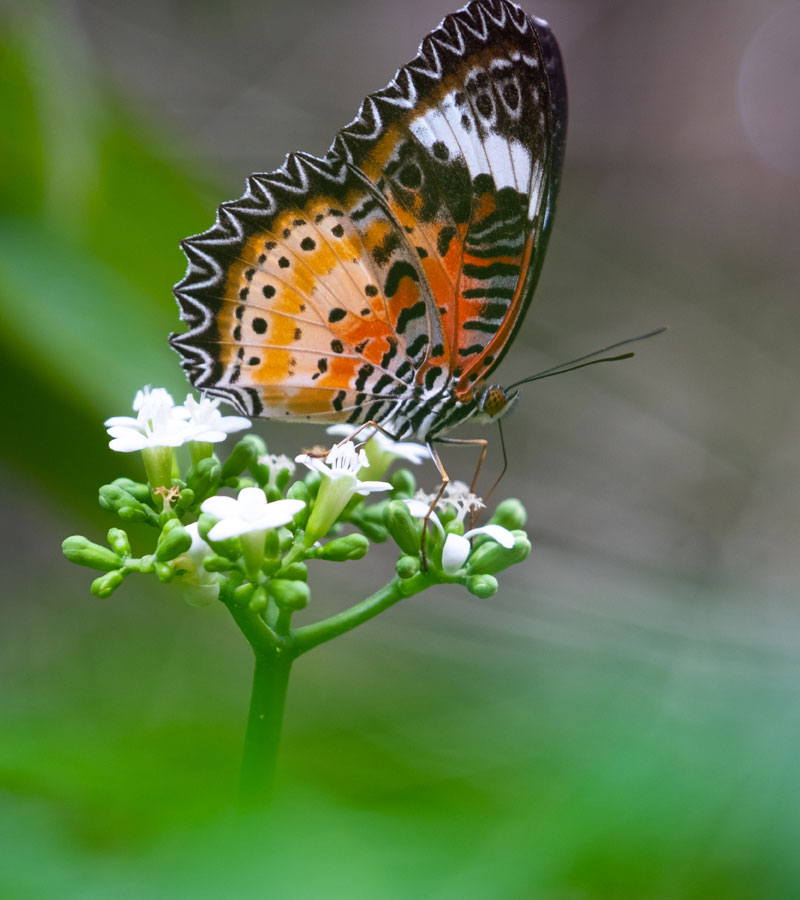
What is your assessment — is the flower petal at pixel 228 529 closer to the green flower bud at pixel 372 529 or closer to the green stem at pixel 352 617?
the green stem at pixel 352 617

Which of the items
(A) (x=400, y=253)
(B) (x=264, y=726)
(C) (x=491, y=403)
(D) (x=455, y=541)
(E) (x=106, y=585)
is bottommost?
(B) (x=264, y=726)

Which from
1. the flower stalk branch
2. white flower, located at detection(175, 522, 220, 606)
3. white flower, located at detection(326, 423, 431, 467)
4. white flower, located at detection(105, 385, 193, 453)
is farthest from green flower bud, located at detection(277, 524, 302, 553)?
white flower, located at detection(326, 423, 431, 467)

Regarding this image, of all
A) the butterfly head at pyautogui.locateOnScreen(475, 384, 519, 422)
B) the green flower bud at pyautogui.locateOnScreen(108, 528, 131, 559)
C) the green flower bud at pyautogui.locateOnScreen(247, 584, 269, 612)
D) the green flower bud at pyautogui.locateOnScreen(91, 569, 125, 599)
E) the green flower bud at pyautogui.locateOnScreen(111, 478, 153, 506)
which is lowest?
the green flower bud at pyautogui.locateOnScreen(91, 569, 125, 599)

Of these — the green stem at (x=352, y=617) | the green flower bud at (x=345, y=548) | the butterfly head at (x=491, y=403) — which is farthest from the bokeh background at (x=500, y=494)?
the butterfly head at (x=491, y=403)

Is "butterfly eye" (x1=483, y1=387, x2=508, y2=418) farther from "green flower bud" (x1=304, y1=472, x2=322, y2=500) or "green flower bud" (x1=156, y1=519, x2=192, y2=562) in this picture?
"green flower bud" (x1=156, y1=519, x2=192, y2=562)

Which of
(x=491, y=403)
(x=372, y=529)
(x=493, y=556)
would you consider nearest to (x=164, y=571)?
(x=372, y=529)

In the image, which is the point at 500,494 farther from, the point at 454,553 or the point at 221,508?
the point at 221,508
